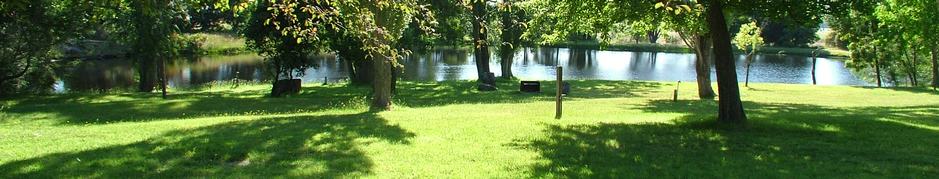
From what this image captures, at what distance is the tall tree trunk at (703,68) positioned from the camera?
1008 inches

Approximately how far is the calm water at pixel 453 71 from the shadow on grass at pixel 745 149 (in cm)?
3550

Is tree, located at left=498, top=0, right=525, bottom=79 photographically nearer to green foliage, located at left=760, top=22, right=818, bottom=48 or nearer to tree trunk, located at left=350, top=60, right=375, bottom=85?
tree trunk, located at left=350, top=60, right=375, bottom=85

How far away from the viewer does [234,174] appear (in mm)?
7441

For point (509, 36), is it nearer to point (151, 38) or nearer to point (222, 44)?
point (151, 38)

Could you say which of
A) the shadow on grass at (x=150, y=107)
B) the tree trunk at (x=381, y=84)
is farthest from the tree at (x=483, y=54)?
the tree trunk at (x=381, y=84)

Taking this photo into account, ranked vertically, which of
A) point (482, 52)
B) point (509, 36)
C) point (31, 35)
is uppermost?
point (509, 36)

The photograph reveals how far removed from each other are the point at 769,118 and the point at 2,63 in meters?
26.7

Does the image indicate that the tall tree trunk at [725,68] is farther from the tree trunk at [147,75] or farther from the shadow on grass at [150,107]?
the tree trunk at [147,75]

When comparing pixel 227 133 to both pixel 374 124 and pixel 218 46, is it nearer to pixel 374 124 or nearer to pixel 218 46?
pixel 374 124

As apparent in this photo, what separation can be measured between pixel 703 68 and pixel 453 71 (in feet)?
111

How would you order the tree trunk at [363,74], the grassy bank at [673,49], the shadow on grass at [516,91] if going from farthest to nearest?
the grassy bank at [673,49], the tree trunk at [363,74], the shadow on grass at [516,91]

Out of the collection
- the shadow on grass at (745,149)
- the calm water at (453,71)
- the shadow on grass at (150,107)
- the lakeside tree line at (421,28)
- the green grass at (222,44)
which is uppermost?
the green grass at (222,44)

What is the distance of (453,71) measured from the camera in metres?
58.1

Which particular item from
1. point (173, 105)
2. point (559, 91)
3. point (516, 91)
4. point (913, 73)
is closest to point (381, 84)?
point (559, 91)
